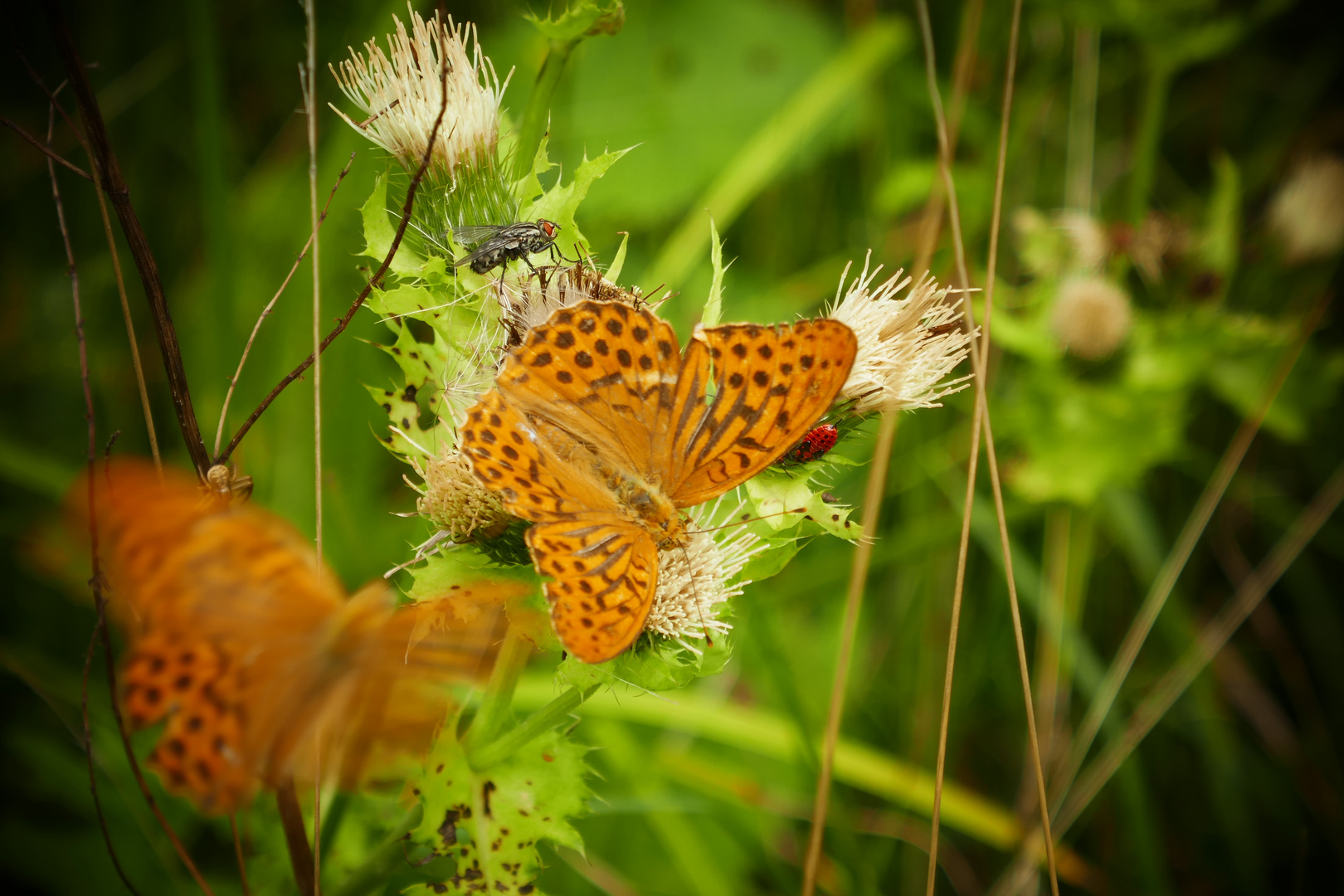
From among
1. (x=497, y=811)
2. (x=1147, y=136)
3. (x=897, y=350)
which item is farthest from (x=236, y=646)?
(x=1147, y=136)

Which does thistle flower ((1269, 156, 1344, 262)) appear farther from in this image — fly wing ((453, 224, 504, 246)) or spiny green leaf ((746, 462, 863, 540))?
fly wing ((453, 224, 504, 246))

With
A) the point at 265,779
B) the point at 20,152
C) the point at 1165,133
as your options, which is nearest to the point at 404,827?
the point at 265,779

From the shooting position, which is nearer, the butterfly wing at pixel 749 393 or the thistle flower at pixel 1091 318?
the butterfly wing at pixel 749 393

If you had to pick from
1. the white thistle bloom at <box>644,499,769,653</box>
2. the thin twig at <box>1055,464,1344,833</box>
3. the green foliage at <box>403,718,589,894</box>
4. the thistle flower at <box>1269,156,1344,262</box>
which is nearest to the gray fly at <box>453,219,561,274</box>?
the white thistle bloom at <box>644,499,769,653</box>

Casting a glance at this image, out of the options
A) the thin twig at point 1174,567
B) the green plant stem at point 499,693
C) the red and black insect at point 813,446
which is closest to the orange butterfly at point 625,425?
the red and black insect at point 813,446

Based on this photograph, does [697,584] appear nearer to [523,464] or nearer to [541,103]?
[523,464]

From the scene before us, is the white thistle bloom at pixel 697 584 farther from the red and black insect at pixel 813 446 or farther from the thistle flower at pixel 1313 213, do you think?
the thistle flower at pixel 1313 213
